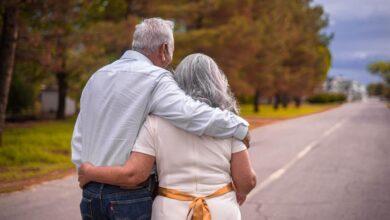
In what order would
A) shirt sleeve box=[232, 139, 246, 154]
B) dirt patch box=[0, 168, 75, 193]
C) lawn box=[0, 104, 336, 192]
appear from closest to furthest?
shirt sleeve box=[232, 139, 246, 154], dirt patch box=[0, 168, 75, 193], lawn box=[0, 104, 336, 192]

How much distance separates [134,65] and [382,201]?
5974mm

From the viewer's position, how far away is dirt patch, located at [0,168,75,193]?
8.23 meters

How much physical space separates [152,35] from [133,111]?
0.42 meters

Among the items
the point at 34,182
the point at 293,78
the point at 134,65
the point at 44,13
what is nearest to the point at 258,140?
the point at 44,13

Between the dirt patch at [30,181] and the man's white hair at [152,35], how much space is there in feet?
20.5

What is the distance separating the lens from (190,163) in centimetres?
239

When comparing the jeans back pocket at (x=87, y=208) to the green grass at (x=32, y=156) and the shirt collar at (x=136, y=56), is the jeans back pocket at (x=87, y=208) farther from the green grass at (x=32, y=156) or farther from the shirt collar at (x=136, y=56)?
the green grass at (x=32, y=156)

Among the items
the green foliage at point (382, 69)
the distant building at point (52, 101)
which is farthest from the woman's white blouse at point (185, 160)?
the green foliage at point (382, 69)

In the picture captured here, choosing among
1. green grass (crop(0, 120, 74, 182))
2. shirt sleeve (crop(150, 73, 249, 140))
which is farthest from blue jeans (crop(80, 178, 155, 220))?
green grass (crop(0, 120, 74, 182))

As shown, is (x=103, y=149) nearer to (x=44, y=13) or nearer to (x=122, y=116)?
(x=122, y=116)

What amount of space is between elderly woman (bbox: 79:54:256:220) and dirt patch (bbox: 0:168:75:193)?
625 centimetres

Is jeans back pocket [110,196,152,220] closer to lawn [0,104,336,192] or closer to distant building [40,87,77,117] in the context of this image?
lawn [0,104,336,192]

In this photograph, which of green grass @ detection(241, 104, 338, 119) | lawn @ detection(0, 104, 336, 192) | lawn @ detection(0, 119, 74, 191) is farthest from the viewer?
green grass @ detection(241, 104, 338, 119)

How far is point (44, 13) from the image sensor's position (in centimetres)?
1365
